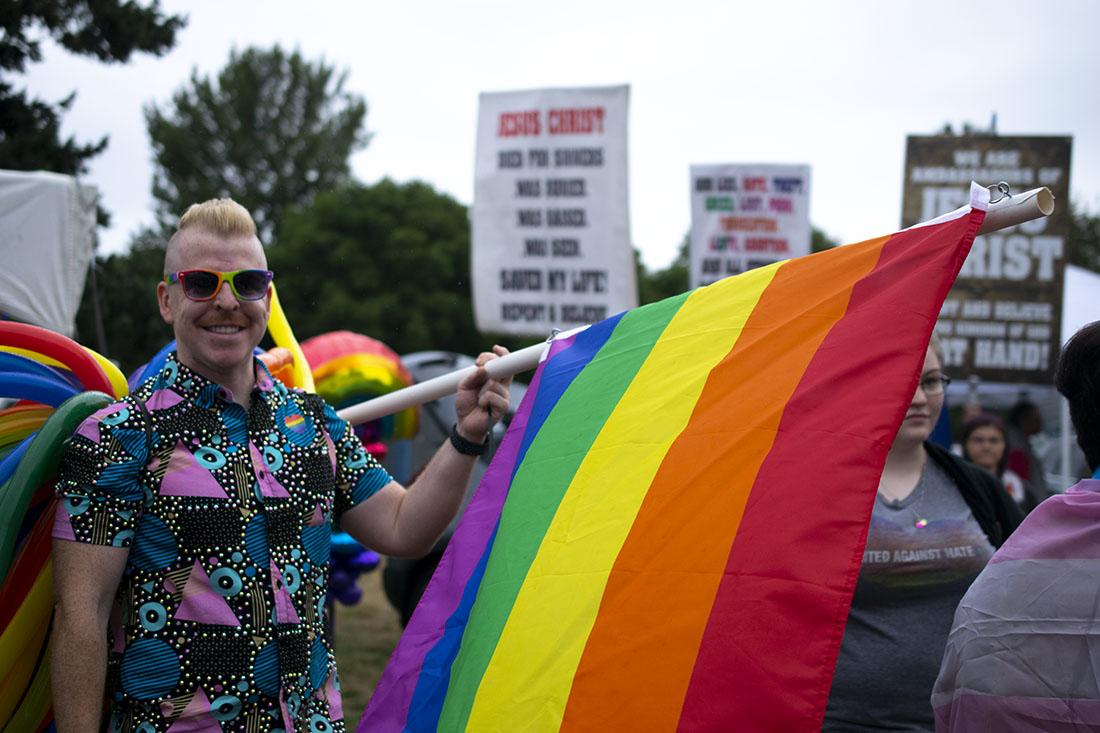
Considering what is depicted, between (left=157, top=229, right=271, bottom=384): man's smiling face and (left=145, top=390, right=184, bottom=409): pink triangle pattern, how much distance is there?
8 centimetres

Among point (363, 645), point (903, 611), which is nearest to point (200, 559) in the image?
point (903, 611)

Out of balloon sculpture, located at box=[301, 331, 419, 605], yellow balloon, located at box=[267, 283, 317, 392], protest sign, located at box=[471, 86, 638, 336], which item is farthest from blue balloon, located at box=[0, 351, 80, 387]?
protest sign, located at box=[471, 86, 638, 336]

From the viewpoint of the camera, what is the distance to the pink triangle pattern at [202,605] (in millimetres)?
2258

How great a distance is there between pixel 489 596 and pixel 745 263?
7.82 metres

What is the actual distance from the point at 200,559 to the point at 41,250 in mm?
3726

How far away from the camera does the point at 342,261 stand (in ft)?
111

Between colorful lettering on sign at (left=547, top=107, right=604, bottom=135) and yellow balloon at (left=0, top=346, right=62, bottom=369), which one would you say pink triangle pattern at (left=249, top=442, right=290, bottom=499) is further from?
colorful lettering on sign at (left=547, top=107, right=604, bottom=135)

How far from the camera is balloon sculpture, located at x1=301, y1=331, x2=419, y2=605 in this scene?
583 centimetres

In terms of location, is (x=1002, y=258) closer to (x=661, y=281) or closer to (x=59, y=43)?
(x=59, y=43)

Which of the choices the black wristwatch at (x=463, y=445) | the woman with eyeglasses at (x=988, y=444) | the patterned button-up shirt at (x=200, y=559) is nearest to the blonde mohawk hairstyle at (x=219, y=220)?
the patterned button-up shirt at (x=200, y=559)

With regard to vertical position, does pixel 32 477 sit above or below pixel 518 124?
below

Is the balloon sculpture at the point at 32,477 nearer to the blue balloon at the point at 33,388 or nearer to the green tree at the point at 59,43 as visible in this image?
the blue balloon at the point at 33,388

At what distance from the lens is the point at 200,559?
228 centimetres

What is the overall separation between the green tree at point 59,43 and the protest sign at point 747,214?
19.7ft
